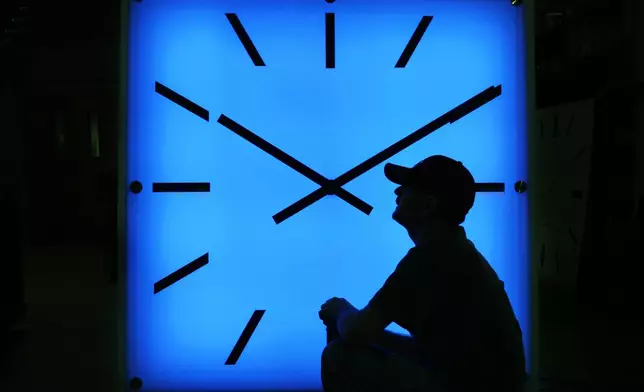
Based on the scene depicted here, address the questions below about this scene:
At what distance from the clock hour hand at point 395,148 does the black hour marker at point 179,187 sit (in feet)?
0.94

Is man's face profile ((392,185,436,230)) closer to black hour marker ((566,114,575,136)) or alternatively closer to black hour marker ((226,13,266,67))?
black hour marker ((226,13,266,67))

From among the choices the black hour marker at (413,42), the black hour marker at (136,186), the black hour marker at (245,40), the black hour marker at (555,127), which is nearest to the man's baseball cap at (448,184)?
the black hour marker at (413,42)

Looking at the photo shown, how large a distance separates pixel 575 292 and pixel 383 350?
3436mm

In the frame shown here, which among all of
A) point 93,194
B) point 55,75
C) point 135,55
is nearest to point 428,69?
point 135,55

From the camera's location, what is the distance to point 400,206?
5.63ft

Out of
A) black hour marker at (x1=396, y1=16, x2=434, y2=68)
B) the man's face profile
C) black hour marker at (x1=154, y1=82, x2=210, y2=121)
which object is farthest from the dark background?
the man's face profile

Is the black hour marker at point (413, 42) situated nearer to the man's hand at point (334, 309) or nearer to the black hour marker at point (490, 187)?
the black hour marker at point (490, 187)

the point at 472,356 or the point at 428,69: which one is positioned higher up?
the point at 428,69

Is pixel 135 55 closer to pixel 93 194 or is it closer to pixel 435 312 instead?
pixel 93 194

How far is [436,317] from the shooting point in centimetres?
156

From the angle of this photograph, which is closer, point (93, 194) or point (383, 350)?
point (383, 350)

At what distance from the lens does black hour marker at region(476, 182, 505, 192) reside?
232cm

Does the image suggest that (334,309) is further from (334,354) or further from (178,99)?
(178,99)

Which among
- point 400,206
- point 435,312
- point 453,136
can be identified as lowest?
point 435,312
